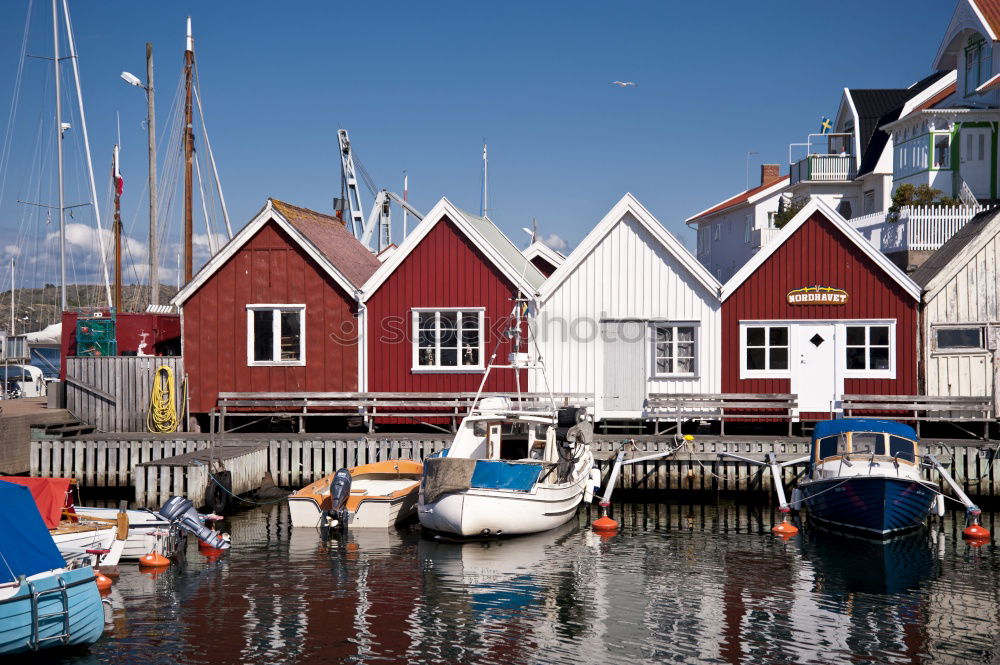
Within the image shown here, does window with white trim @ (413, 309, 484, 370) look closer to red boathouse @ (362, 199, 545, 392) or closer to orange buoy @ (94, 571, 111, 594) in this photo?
red boathouse @ (362, 199, 545, 392)

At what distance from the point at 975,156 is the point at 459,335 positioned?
2876cm

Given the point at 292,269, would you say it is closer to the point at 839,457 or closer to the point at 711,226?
the point at 839,457

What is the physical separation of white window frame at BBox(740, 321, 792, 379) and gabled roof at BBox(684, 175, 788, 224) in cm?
2921

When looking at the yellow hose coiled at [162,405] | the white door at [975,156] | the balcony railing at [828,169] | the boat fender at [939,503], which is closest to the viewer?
the boat fender at [939,503]

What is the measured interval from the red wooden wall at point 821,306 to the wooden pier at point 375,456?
261 cm

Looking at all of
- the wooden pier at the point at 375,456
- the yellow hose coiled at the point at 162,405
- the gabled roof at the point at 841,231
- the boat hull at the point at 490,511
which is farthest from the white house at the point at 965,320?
the yellow hose coiled at the point at 162,405

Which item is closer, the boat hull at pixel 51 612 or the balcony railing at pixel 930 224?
the boat hull at pixel 51 612

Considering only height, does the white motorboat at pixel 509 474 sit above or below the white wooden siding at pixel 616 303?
below

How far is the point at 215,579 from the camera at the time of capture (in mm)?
17938

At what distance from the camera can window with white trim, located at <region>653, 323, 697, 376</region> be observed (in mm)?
28812

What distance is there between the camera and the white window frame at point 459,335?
29.0 meters

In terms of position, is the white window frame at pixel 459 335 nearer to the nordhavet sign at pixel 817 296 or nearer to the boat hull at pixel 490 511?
the boat hull at pixel 490 511

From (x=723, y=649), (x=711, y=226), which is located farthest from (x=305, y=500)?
(x=711, y=226)

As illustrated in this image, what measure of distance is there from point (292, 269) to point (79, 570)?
16136 millimetres
